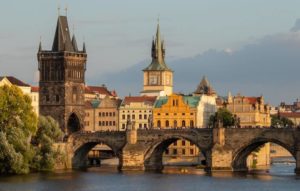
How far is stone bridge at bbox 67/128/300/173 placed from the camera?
12362cm

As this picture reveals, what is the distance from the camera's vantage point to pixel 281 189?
102 metres

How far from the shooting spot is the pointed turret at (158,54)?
175 meters

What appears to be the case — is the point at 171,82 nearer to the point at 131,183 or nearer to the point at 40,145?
the point at 40,145

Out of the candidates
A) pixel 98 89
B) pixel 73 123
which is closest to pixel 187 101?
pixel 73 123

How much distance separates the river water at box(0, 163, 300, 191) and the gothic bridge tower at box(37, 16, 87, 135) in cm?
1870

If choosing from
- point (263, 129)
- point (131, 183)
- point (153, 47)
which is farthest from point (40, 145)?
point (153, 47)

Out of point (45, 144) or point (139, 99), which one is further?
point (139, 99)

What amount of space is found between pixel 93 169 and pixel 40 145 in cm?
1228

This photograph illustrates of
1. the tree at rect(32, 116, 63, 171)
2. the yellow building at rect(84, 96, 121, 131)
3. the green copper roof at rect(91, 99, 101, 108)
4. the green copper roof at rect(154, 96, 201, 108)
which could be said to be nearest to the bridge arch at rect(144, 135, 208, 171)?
the tree at rect(32, 116, 63, 171)

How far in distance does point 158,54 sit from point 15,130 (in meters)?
62.2

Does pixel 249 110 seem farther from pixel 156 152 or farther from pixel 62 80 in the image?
pixel 156 152

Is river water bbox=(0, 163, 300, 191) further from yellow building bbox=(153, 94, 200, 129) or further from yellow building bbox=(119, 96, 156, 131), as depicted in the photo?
yellow building bbox=(119, 96, 156, 131)

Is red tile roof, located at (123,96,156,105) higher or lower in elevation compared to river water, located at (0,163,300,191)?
higher

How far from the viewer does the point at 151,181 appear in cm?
11131
